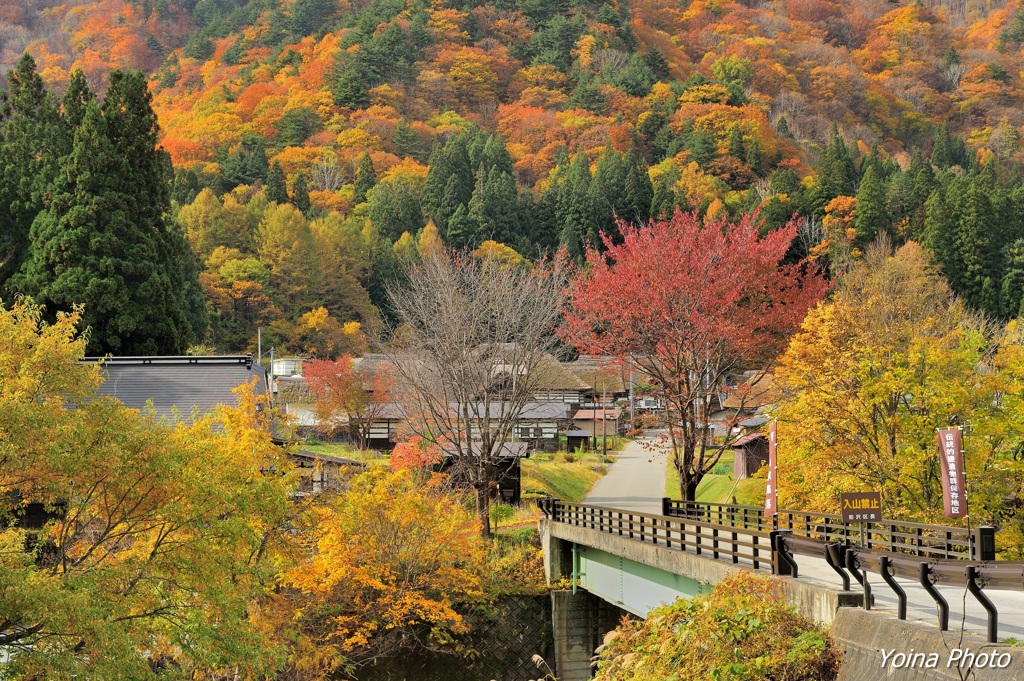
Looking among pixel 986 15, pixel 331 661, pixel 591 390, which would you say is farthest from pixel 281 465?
pixel 986 15

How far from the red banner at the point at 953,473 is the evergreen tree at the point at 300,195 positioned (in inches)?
3420

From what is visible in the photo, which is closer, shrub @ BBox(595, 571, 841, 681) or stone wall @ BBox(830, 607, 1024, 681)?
stone wall @ BBox(830, 607, 1024, 681)

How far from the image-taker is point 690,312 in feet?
93.3

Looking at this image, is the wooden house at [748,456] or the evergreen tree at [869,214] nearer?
the wooden house at [748,456]

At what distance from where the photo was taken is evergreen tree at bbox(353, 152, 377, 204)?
10825 centimetres

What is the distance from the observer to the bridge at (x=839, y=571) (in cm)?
1094

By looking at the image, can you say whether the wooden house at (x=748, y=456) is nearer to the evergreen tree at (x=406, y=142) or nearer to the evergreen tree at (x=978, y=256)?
the evergreen tree at (x=978, y=256)

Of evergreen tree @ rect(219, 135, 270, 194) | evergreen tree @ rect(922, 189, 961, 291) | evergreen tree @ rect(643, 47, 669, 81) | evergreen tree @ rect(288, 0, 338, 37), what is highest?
evergreen tree @ rect(288, 0, 338, 37)

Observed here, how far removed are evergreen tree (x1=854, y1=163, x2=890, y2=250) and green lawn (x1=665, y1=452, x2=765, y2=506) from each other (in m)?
32.9

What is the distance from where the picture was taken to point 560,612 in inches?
1101

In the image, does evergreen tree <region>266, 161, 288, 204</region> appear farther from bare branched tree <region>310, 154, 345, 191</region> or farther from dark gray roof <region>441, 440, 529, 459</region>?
dark gray roof <region>441, 440, 529, 459</region>

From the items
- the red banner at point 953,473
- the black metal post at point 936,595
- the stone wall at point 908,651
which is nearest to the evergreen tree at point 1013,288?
the red banner at point 953,473

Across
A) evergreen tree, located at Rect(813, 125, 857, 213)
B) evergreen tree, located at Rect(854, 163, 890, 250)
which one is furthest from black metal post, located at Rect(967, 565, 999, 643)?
evergreen tree, located at Rect(813, 125, 857, 213)

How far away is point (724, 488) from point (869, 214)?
4271 centimetres
